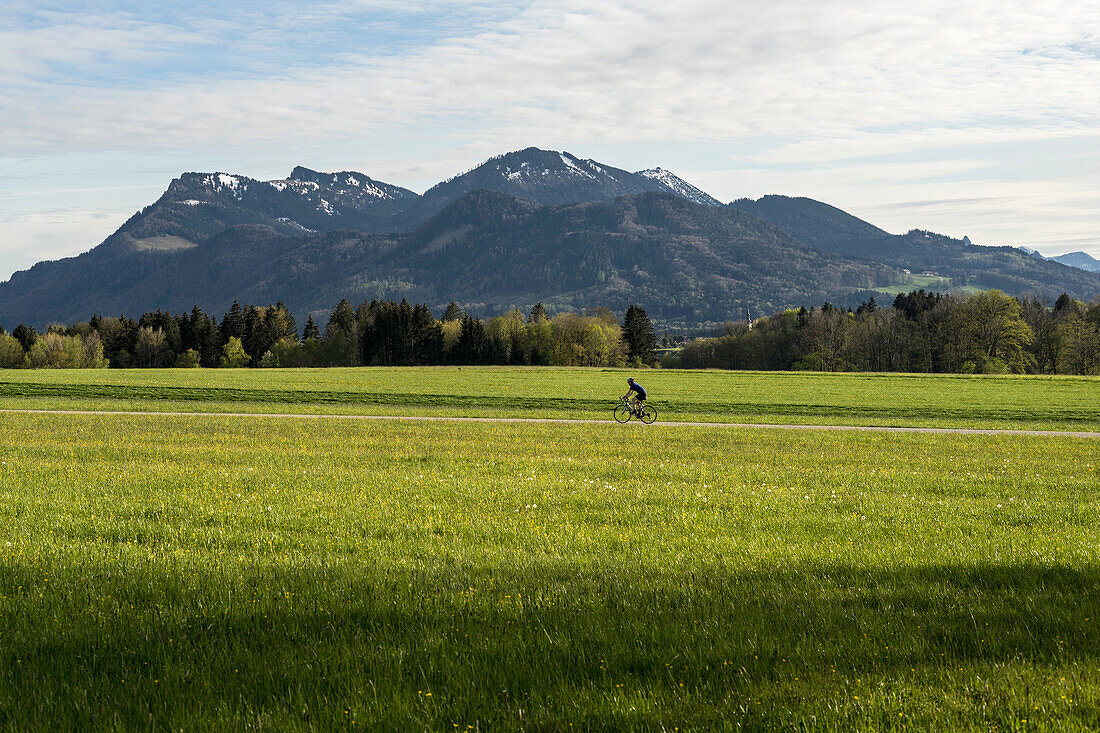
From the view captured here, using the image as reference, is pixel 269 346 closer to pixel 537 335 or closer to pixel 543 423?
pixel 537 335

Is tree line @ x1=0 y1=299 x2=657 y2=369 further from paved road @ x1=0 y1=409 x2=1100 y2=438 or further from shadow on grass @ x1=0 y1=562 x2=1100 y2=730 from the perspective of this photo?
shadow on grass @ x1=0 y1=562 x2=1100 y2=730

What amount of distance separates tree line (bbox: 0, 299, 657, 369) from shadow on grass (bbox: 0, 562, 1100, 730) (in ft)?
404

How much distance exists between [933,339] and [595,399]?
318ft

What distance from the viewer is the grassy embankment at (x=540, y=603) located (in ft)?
15.6

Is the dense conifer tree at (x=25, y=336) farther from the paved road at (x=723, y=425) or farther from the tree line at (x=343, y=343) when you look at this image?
Result: the paved road at (x=723, y=425)

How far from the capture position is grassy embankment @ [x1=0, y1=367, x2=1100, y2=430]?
134ft

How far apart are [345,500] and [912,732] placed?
991 cm

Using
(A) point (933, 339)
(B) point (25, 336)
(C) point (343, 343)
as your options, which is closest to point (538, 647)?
(A) point (933, 339)

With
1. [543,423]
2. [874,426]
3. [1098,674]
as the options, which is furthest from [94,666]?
[874,426]

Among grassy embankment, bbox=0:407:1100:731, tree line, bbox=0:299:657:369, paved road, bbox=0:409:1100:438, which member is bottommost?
paved road, bbox=0:409:1100:438

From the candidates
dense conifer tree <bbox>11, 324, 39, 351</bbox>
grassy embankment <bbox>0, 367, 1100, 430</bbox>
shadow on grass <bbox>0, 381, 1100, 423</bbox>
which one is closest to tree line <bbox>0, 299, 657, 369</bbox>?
dense conifer tree <bbox>11, 324, 39, 351</bbox>

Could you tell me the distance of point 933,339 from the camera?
123 metres

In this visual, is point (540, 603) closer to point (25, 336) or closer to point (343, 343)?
point (343, 343)

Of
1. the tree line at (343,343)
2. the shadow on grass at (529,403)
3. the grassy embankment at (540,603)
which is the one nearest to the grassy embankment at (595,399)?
the shadow on grass at (529,403)
